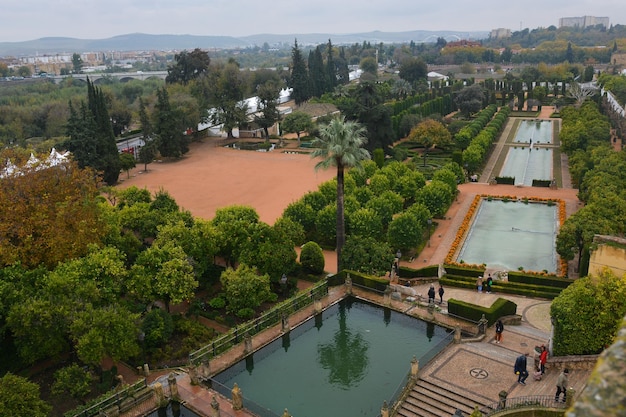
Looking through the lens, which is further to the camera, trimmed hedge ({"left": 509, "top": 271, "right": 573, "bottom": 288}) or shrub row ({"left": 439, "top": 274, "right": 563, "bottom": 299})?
trimmed hedge ({"left": 509, "top": 271, "right": 573, "bottom": 288})

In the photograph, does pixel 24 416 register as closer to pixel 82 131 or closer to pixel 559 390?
pixel 559 390

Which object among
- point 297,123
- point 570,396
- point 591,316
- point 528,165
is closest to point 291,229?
point 591,316

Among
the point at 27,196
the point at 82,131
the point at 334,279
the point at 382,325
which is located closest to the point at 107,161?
the point at 82,131

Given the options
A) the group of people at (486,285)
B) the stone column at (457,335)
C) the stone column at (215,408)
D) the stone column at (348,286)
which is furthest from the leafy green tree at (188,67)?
the stone column at (215,408)

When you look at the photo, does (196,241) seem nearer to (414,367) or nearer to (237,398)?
(237,398)

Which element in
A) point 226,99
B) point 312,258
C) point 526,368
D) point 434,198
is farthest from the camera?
point 226,99

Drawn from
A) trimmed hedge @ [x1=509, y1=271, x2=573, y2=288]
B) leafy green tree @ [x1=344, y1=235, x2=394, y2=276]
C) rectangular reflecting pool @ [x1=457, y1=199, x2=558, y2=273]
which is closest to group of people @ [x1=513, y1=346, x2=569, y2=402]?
trimmed hedge @ [x1=509, y1=271, x2=573, y2=288]

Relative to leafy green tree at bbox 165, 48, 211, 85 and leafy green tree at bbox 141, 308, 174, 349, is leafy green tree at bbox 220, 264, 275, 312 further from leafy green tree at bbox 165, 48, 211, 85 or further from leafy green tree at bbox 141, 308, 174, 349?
leafy green tree at bbox 165, 48, 211, 85
